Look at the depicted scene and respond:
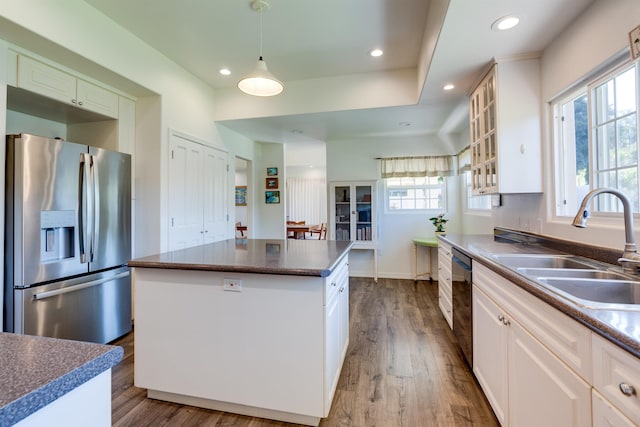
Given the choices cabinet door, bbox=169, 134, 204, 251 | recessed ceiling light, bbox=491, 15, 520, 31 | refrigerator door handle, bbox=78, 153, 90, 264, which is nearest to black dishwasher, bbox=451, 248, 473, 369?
recessed ceiling light, bbox=491, 15, 520, 31

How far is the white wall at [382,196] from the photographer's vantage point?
15.3ft

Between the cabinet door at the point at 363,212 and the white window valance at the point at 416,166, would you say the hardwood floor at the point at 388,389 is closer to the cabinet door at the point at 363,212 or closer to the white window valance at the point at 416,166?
the cabinet door at the point at 363,212

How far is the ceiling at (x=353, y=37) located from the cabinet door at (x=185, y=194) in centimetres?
94

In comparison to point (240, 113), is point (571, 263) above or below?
below

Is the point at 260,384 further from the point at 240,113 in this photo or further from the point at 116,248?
the point at 240,113

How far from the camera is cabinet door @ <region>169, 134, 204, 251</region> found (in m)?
3.20

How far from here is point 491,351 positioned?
1.60 metres

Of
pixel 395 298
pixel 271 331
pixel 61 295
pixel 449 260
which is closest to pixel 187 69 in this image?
pixel 61 295

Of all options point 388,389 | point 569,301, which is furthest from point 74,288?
point 569,301

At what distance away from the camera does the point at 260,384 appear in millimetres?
Answer: 1606

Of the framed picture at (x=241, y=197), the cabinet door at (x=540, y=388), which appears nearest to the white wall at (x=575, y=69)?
the cabinet door at (x=540, y=388)

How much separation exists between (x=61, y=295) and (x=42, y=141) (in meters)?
1.13

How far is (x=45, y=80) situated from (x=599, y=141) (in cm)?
387

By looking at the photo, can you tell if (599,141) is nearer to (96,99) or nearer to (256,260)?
(256,260)
